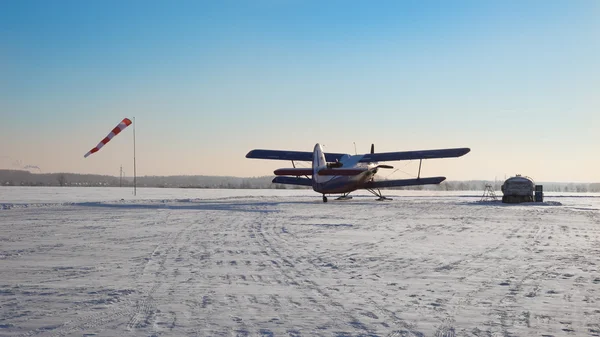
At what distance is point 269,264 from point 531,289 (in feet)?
13.4

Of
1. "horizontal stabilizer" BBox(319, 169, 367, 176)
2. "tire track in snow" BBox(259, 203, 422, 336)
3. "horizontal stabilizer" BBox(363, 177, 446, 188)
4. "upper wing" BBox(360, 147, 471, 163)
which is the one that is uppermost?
"upper wing" BBox(360, 147, 471, 163)

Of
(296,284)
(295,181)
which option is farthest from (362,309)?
(295,181)

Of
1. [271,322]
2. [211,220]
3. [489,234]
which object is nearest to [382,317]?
[271,322]

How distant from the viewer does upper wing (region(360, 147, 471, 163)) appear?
3338cm

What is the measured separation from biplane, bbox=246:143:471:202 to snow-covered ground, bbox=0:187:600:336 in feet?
54.1

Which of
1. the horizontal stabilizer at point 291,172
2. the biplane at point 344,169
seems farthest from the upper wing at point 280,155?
the horizontal stabilizer at point 291,172

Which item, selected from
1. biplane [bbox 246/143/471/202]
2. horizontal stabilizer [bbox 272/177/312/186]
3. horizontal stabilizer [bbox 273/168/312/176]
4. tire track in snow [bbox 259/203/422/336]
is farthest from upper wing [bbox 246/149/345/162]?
tire track in snow [bbox 259/203/422/336]

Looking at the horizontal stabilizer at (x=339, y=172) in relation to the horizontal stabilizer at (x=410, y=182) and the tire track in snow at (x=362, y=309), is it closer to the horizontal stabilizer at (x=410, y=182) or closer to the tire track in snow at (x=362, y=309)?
the horizontal stabilizer at (x=410, y=182)

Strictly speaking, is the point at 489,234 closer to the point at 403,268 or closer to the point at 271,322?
the point at 403,268

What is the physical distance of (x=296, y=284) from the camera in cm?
717

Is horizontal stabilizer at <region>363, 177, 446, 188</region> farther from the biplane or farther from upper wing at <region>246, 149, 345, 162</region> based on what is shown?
upper wing at <region>246, 149, 345, 162</region>

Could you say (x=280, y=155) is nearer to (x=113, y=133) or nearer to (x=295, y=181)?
(x=295, y=181)

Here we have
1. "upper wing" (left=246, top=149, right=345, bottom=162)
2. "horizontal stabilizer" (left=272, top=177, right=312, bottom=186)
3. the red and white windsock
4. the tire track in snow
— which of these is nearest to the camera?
the tire track in snow

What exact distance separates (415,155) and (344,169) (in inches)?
256
